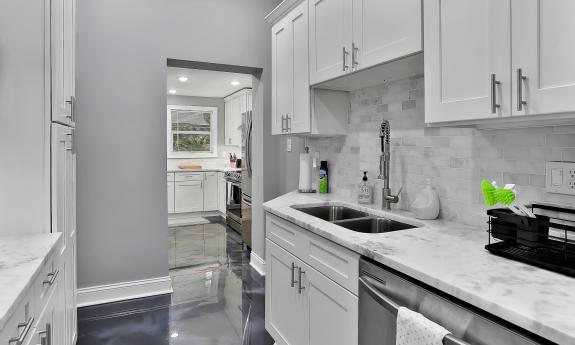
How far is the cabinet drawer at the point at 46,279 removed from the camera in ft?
4.32

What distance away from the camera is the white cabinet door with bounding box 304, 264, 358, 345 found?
5.14 feet

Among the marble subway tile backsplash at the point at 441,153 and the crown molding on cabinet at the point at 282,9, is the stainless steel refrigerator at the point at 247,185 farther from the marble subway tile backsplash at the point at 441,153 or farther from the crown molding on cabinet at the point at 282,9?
the marble subway tile backsplash at the point at 441,153

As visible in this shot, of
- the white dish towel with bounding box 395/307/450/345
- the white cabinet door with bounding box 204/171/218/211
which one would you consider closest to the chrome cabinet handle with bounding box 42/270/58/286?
the white dish towel with bounding box 395/307/450/345

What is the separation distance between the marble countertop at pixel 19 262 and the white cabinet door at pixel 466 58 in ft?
5.06

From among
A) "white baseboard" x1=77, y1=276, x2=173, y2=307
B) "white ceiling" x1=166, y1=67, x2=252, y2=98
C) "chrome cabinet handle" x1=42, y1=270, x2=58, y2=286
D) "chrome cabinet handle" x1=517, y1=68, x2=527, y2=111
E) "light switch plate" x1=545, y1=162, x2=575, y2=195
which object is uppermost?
"white ceiling" x1=166, y1=67, x2=252, y2=98

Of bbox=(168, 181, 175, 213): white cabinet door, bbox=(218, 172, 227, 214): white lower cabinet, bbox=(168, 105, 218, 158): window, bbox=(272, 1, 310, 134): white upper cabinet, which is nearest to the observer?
bbox=(272, 1, 310, 134): white upper cabinet

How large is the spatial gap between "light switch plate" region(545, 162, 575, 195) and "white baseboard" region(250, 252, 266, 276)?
2.74 meters

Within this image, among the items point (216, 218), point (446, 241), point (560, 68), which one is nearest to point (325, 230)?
point (446, 241)

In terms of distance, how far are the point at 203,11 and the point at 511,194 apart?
3.09 metres

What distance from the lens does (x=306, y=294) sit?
1947 millimetres

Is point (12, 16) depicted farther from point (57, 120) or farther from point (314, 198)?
point (314, 198)

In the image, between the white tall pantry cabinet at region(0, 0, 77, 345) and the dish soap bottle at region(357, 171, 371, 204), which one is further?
the dish soap bottle at region(357, 171, 371, 204)

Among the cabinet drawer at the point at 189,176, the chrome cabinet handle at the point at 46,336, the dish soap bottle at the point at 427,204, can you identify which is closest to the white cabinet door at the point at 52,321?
the chrome cabinet handle at the point at 46,336

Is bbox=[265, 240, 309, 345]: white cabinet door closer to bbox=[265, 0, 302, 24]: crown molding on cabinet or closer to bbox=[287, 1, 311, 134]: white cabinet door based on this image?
bbox=[287, 1, 311, 134]: white cabinet door
